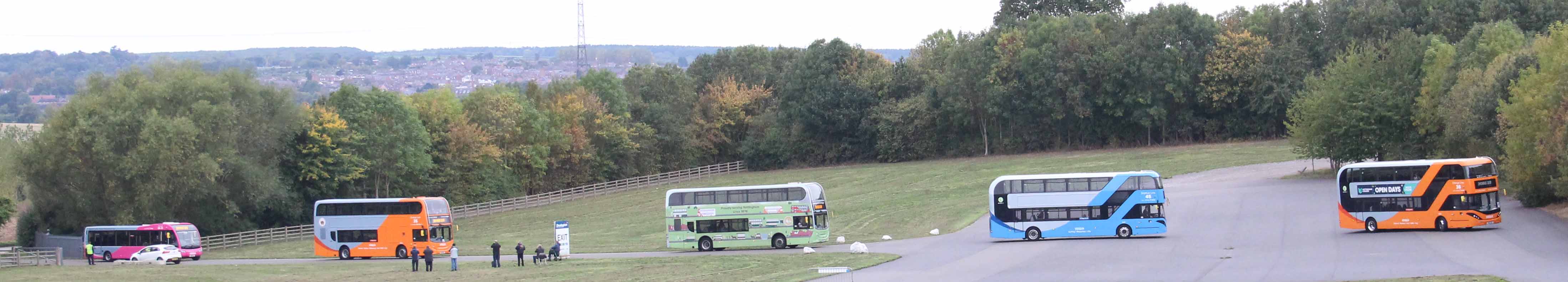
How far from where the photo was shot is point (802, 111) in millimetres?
99500

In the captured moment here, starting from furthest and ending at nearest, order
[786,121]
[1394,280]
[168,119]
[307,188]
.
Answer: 1. [786,121]
2. [307,188]
3. [168,119]
4. [1394,280]

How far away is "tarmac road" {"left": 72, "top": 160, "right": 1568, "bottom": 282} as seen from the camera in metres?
29.3

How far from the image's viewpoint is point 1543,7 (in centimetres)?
7494

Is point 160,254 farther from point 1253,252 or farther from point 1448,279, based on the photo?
point 1448,279

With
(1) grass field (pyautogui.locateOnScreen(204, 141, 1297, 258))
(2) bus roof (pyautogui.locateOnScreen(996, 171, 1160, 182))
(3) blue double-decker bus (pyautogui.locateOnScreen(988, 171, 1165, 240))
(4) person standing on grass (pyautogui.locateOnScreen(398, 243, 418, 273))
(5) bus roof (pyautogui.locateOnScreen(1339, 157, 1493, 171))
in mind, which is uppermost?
(5) bus roof (pyautogui.locateOnScreen(1339, 157, 1493, 171))

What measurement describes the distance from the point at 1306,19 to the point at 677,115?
49.0 m

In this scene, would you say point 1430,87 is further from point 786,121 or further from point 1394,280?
point 786,121

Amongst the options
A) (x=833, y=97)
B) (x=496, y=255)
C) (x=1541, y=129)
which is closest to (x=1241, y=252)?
(x=1541, y=129)

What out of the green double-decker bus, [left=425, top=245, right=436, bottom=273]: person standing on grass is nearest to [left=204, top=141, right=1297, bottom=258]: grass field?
the green double-decker bus

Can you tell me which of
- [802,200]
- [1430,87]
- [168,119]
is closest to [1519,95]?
[1430,87]

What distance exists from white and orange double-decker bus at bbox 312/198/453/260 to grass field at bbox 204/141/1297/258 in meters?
3.55

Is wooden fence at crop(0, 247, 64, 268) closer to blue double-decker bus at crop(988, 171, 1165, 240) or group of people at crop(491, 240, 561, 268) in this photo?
group of people at crop(491, 240, 561, 268)

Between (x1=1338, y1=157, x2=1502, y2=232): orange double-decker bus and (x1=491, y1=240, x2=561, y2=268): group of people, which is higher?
(x1=1338, y1=157, x2=1502, y2=232): orange double-decker bus

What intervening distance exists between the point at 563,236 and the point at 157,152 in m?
27.7
